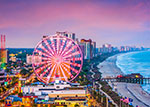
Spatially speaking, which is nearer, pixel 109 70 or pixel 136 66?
pixel 109 70

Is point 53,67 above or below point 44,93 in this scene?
above

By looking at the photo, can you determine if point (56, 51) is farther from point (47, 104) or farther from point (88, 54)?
point (88, 54)

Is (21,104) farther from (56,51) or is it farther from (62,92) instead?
A: (56,51)

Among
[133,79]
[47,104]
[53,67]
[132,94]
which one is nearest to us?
[47,104]

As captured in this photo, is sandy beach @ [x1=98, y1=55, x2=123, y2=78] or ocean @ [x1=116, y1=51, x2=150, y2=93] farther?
ocean @ [x1=116, y1=51, x2=150, y2=93]

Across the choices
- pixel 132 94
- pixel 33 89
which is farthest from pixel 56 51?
pixel 132 94

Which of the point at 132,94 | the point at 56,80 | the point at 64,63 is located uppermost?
the point at 64,63

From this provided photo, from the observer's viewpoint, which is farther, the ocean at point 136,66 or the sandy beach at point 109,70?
the ocean at point 136,66

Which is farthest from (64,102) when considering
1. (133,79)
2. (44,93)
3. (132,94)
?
(133,79)

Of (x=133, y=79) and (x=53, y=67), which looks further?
(x=133, y=79)

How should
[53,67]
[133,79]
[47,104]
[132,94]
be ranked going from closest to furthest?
[47,104] < [53,67] < [132,94] < [133,79]

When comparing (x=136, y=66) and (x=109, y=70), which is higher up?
(x=136, y=66)
